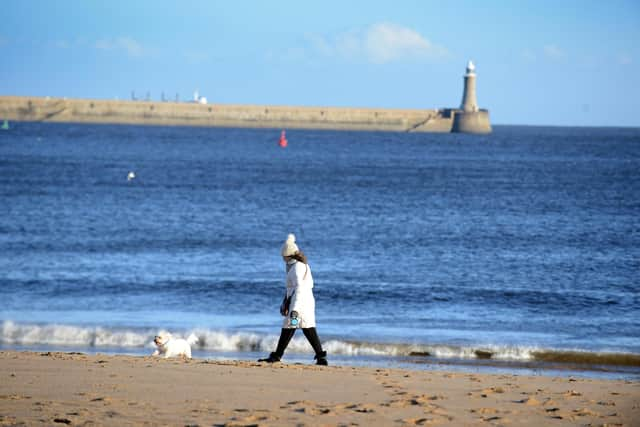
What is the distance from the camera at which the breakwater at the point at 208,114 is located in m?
149

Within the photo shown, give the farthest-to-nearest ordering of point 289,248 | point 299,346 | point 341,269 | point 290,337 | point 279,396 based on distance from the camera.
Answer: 1. point 341,269
2. point 299,346
3. point 290,337
4. point 289,248
5. point 279,396

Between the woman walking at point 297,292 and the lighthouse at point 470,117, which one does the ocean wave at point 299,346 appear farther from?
the lighthouse at point 470,117

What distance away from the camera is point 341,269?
19.9 meters

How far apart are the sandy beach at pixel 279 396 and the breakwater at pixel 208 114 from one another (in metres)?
140

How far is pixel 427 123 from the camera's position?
5773 inches

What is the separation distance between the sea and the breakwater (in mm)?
102941

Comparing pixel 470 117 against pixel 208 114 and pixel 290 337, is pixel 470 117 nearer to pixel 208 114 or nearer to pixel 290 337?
pixel 208 114

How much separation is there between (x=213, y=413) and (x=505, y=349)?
21.1ft

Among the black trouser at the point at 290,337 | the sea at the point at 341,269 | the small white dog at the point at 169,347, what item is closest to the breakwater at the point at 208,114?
the sea at the point at 341,269

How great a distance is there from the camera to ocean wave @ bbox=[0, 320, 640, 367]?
40.0 ft

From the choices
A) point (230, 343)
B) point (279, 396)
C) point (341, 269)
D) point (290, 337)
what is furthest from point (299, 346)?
point (341, 269)

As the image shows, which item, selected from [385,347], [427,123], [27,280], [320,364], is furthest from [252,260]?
[427,123]

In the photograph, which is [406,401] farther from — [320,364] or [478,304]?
[478,304]

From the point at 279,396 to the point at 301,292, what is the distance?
154cm
